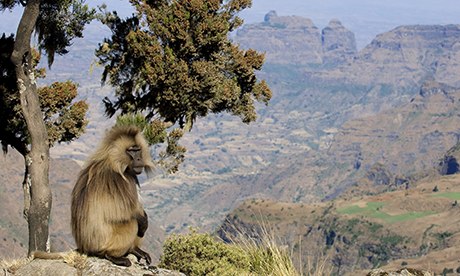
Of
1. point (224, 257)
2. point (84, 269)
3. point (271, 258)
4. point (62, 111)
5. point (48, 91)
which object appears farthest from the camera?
point (62, 111)

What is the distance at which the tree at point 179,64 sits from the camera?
1780cm

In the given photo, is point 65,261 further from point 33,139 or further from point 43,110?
point 43,110

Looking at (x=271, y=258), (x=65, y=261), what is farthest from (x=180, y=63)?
(x=65, y=261)

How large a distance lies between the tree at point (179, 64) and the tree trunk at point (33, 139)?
16.4 feet

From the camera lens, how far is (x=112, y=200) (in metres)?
8.30

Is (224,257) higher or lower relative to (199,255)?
higher

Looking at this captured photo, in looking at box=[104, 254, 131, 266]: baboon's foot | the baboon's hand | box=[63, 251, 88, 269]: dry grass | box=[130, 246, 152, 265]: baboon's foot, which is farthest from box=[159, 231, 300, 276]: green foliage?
box=[63, 251, 88, 269]: dry grass

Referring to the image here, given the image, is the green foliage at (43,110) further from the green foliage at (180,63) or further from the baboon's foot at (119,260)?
the baboon's foot at (119,260)

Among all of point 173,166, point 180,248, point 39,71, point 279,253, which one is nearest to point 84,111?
point 39,71

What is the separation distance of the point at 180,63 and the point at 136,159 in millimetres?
9187

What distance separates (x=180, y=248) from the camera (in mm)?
15227

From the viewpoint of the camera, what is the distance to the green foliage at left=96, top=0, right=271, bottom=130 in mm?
17781

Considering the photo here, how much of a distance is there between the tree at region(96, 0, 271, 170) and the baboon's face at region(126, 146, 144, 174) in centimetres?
885

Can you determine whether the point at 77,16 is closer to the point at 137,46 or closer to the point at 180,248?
the point at 137,46
